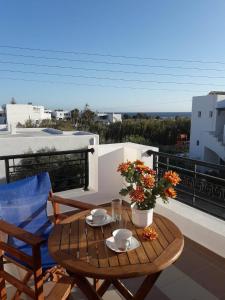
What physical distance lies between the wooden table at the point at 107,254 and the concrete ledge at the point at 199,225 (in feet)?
3.22

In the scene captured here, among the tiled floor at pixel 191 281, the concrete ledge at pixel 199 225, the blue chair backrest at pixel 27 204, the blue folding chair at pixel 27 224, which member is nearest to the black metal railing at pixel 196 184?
the concrete ledge at pixel 199 225

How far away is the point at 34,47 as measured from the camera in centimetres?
1809

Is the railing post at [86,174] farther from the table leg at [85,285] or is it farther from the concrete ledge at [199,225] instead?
the table leg at [85,285]

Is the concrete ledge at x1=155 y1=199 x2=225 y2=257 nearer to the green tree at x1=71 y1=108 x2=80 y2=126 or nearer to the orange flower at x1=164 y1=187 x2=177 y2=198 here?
the orange flower at x1=164 y1=187 x2=177 y2=198

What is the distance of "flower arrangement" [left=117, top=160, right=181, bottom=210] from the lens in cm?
137

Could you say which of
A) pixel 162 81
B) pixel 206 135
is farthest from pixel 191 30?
pixel 162 81

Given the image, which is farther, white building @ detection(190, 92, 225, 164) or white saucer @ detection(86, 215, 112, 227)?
white building @ detection(190, 92, 225, 164)

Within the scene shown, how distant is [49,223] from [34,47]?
61.7 ft

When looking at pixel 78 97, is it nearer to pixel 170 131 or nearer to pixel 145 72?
pixel 145 72

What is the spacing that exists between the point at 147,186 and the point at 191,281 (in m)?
1.10

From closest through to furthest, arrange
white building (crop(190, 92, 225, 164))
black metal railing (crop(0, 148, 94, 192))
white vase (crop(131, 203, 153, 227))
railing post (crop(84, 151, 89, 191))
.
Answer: white vase (crop(131, 203, 153, 227)) → black metal railing (crop(0, 148, 94, 192)) → railing post (crop(84, 151, 89, 191)) → white building (crop(190, 92, 225, 164))

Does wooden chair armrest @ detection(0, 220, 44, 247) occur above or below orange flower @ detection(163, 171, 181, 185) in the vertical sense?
below

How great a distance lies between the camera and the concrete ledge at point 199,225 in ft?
7.34

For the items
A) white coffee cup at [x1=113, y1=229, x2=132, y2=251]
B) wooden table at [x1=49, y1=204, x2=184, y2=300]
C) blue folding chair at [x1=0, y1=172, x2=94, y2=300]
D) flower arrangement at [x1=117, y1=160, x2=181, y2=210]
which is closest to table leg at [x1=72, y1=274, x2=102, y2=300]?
wooden table at [x1=49, y1=204, x2=184, y2=300]
